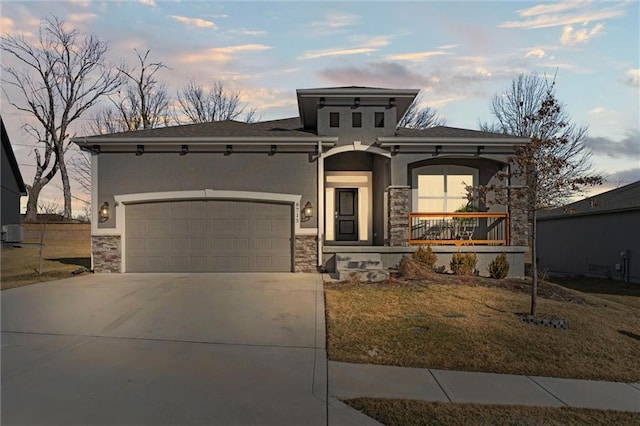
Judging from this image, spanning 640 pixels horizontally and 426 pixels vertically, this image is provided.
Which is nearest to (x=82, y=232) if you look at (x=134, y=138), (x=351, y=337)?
(x=134, y=138)

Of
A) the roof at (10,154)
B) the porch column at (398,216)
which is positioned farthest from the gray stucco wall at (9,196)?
the porch column at (398,216)

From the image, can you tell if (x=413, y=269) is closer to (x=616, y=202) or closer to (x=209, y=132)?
(x=209, y=132)

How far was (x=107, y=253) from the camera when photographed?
14.0m

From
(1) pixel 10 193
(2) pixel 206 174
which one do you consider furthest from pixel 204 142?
(1) pixel 10 193

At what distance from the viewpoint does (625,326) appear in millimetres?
8883

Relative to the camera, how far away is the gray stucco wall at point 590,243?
59.7ft

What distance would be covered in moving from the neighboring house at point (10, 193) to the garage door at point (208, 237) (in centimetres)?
1180

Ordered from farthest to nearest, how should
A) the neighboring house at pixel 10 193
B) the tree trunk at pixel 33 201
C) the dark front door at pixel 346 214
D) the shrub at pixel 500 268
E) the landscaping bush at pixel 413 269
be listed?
the tree trunk at pixel 33 201 < the neighboring house at pixel 10 193 < the dark front door at pixel 346 214 < the shrub at pixel 500 268 < the landscaping bush at pixel 413 269

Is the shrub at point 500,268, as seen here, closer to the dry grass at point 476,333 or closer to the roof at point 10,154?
the dry grass at point 476,333

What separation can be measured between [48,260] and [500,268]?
53.5 ft

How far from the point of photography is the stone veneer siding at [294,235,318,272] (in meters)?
13.9

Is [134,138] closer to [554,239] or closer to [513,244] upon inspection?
[513,244]

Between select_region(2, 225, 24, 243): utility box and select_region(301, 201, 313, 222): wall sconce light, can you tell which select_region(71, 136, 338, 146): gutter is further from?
select_region(2, 225, 24, 243): utility box

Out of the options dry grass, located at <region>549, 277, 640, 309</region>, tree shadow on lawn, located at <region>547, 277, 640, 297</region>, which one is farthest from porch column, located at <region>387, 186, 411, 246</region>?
tree shadow on lawn, located at <region>547, 277, 640, 297</region>
